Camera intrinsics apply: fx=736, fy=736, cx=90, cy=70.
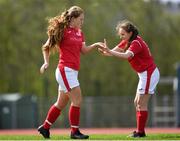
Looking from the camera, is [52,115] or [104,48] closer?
[104,48]

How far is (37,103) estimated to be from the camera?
31.6m

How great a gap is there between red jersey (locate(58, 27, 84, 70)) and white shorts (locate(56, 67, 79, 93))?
0.08 metres

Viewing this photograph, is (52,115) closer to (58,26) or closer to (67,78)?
(67,78)

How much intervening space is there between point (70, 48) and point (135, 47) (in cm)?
110

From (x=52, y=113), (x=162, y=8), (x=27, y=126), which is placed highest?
(x=162, y=8)

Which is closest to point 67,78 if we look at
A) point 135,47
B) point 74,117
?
point 74,117

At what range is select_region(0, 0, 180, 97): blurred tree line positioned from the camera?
3519 centimetres

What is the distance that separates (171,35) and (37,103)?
31.9ft

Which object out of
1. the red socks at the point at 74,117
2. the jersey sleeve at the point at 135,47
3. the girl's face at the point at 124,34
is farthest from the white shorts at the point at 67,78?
the girl's face at the point at 124,34

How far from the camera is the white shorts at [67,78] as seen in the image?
1191 cm

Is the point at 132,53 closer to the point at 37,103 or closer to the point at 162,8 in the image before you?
the point at 37,103

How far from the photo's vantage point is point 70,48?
12.1m

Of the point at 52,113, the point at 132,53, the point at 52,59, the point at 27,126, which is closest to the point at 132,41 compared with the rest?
the point at 132,53

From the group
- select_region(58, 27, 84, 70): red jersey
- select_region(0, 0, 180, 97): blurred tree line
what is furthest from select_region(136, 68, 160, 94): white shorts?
select_region(0, 0, 180, 97): blurred tree line
